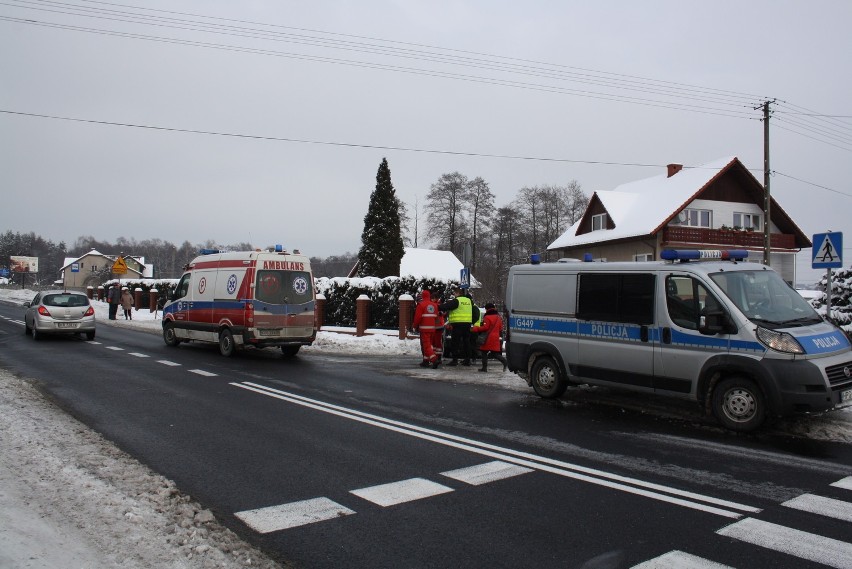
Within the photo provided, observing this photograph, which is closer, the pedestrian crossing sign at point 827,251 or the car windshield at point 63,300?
the pedestrian crossing sign at point 827,251

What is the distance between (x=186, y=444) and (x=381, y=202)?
34.8 meters

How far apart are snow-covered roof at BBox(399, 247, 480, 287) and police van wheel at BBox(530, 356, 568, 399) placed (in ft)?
140

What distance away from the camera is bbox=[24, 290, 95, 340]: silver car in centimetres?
1898

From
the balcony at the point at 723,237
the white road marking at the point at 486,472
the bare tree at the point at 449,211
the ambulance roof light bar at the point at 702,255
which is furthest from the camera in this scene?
the bare tree at the point at 449,211

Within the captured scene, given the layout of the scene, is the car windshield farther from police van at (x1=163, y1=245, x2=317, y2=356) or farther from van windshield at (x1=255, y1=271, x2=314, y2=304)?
van windshield at (x1=255, y1=271, x2=314, y2=304)

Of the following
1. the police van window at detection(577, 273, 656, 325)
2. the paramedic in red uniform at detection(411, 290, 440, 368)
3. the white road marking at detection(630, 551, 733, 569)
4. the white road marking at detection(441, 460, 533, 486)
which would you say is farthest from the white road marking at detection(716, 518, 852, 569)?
the paramedic in red uniform at detection(411, 290, 440, 368)

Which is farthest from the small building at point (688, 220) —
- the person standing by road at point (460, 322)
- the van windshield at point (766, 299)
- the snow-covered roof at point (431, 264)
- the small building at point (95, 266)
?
the small building at point (95, 266)

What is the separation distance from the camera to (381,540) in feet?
13.6

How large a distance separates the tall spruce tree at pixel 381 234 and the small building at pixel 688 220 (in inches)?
455

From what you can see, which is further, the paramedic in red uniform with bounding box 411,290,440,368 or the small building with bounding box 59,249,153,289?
the small building with bounding box 59,249,153,289

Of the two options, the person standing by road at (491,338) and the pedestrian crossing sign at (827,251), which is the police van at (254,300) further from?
the pedestrian crossing sign at (827,251)

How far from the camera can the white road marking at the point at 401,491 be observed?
16.2ft

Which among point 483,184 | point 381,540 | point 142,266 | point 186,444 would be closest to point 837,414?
point 381,540

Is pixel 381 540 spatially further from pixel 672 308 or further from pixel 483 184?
pixel 483 184
